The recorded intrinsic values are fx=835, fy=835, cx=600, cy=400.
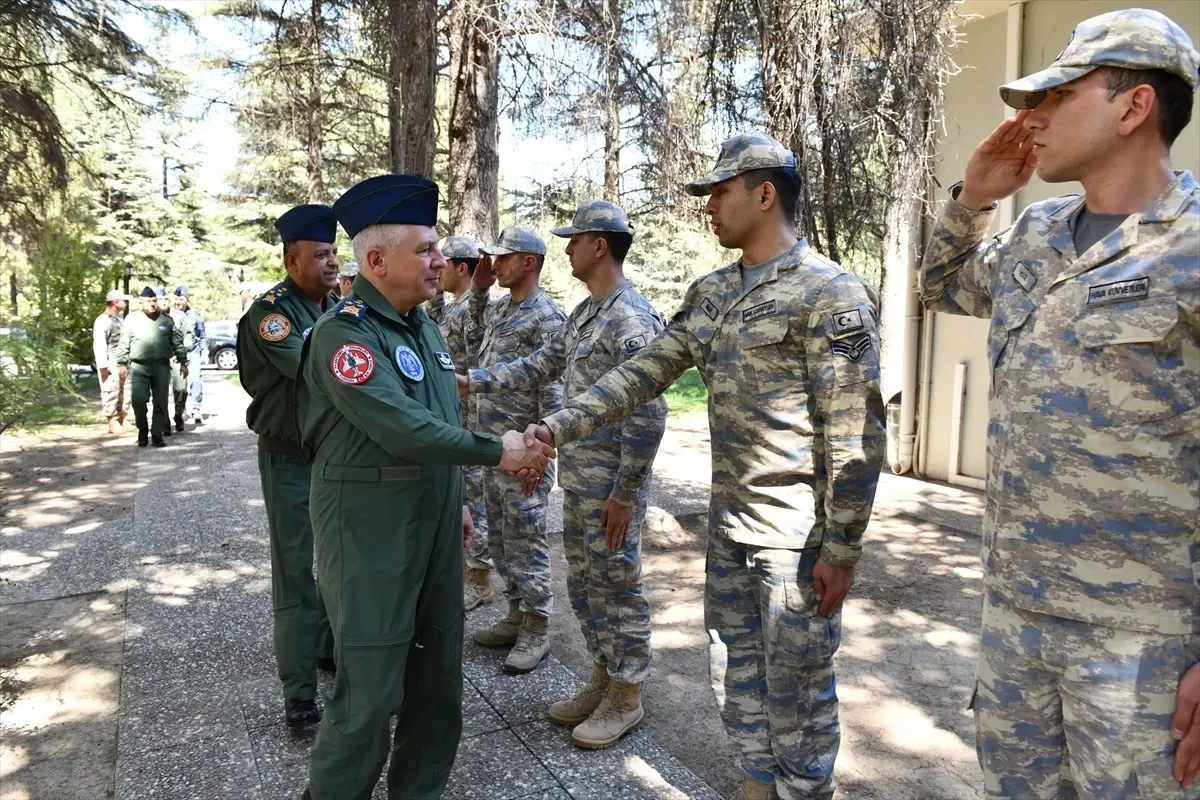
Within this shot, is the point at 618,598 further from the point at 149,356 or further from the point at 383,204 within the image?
the point at 149,356

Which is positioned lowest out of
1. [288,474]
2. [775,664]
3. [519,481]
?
[775,664]

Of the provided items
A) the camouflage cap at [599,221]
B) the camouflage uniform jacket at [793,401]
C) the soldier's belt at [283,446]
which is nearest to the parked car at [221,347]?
the soldier's belt at [283,446]

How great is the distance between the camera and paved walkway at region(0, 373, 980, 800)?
10.5 ft

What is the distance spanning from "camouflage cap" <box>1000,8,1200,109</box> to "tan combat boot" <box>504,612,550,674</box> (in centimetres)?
330

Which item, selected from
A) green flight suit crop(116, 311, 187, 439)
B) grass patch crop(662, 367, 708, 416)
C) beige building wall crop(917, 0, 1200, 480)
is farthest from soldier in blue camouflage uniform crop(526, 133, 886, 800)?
grass patch crop(662, 367, 708, 416)

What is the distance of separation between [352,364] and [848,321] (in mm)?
1443

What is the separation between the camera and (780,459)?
2514mm

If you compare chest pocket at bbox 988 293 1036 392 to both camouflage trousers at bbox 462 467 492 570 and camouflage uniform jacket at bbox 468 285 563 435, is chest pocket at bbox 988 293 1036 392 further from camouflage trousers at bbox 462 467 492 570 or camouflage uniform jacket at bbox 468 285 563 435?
camouflage trousers at bbox 462 467 492 570

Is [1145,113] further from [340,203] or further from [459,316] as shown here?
[459,316]

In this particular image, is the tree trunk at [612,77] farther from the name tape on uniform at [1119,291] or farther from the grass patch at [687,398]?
the grass patch at [687,398]

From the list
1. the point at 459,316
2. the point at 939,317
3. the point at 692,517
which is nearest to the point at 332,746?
the point at 459,316

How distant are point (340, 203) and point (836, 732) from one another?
231cm

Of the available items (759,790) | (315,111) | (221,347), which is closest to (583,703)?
(759,790)

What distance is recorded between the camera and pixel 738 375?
8.43 feet
